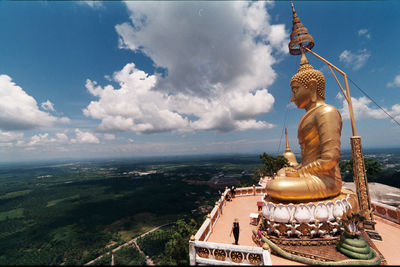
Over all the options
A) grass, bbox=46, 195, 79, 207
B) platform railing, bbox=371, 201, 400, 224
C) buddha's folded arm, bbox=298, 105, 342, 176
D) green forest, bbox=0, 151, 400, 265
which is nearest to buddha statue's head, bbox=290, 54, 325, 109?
buddha's folded arm, bbox=298, 105, 342, 176

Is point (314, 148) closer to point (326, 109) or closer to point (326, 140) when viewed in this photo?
point (326, 140)

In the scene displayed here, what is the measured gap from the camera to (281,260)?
22.0 ft

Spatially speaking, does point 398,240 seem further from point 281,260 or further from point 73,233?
point 73,233

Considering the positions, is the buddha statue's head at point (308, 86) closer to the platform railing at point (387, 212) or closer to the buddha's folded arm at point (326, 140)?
the buddha's folded arm at point (326, 140)

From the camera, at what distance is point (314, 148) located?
29.7ft

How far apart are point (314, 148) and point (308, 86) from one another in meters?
3.51

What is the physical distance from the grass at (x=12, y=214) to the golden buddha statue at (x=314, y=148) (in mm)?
59140

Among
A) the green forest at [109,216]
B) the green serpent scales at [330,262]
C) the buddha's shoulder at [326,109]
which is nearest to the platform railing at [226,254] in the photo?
the green forest at [109,216]

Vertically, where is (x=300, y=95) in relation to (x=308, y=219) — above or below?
above

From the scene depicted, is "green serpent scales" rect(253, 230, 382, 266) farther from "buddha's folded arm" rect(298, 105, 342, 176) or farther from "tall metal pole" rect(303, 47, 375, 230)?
"buddha's folded arm" rect(298, 105, 342, 176)

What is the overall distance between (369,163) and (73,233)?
165 feet

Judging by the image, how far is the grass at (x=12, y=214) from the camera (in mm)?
40291

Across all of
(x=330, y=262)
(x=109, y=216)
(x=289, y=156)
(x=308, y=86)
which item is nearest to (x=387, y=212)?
(x=330, y=262)

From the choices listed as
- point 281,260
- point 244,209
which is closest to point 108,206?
point 244,209
